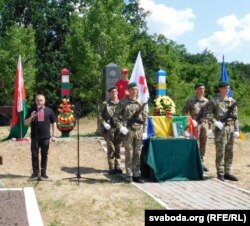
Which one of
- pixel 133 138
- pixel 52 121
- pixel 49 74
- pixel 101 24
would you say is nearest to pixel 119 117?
pixel 133 138

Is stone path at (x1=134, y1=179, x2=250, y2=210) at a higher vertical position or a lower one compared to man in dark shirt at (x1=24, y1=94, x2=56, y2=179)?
lower

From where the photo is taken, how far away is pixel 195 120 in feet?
35.4

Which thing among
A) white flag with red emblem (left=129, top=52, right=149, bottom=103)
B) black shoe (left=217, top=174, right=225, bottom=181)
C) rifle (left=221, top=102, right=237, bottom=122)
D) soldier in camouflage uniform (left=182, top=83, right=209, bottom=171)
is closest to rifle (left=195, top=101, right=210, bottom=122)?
soldier in camouflage uniform (left=182, top=83, right=209, bottom=171)

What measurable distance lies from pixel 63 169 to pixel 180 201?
4.18 meters

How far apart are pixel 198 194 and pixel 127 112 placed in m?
2.09

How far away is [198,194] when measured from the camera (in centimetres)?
869

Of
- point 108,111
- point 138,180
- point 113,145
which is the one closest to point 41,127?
point 108,111

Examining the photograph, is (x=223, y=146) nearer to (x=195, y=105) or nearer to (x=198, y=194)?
(x=195, y=105)

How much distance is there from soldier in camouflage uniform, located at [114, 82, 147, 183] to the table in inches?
10.4

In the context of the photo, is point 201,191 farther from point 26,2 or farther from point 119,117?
point 26,2

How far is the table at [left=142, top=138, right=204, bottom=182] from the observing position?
390 inches

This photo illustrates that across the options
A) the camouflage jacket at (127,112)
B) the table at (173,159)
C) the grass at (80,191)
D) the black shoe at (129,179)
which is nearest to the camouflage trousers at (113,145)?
the grass at (80,191)

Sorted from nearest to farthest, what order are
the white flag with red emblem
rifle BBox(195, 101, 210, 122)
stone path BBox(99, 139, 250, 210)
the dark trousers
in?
stone path BBox(99, 139, 250, 210), the dark trousers, rifle BBox(195, 101, 210, 122), the white flag with red emblem

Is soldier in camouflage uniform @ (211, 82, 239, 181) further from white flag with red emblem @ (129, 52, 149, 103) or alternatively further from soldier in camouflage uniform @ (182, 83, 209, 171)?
white flag with red emblem @ (129, 52, 149, 103)
